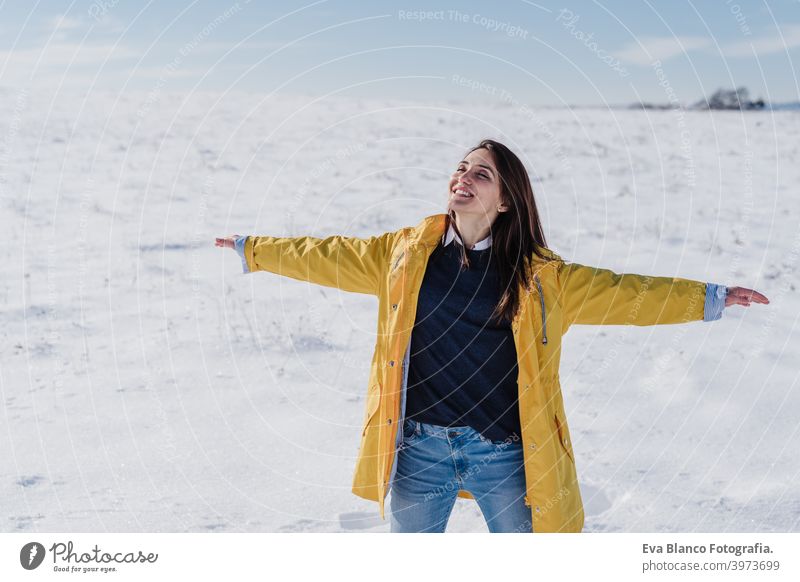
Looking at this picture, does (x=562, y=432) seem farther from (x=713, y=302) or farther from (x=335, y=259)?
(x=335, y=259)

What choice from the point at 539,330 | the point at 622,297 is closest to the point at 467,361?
the point at 539,330

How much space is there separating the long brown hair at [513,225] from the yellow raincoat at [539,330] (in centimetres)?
8

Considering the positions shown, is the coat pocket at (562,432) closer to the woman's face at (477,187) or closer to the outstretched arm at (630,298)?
the outstretched arm at (630,298)

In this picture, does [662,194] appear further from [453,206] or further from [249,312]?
[453,206]

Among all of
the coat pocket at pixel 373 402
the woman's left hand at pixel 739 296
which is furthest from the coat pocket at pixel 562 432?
the woman's left hand at pixel 739 296

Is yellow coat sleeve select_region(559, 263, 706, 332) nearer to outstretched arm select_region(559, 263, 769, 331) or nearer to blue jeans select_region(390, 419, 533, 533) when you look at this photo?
outstretched arm select_region(559, 263, 769, 331)

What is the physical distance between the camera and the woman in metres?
3.44

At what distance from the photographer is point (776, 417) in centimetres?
637

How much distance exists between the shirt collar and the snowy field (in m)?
2.03

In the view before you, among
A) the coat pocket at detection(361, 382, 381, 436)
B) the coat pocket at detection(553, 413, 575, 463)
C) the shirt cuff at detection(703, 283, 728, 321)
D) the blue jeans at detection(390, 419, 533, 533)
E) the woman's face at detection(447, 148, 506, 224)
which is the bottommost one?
the blue jeans at detection(390, 419, 533, 533)

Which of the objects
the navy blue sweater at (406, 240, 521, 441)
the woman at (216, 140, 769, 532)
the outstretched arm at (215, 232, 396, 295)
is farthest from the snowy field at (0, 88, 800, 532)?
the outstretched arm at (215, 232, 396, 295)

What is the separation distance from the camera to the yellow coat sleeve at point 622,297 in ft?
11.4

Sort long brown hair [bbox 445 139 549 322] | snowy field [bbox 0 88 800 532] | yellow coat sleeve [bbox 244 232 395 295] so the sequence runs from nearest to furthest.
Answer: long brown hair [bbox 445 139 549 322]
yellow coat sleeve [bbox 244 232 395 295]
snowy field [bbox 0 88 800 532]

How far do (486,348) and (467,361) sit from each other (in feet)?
0.35
